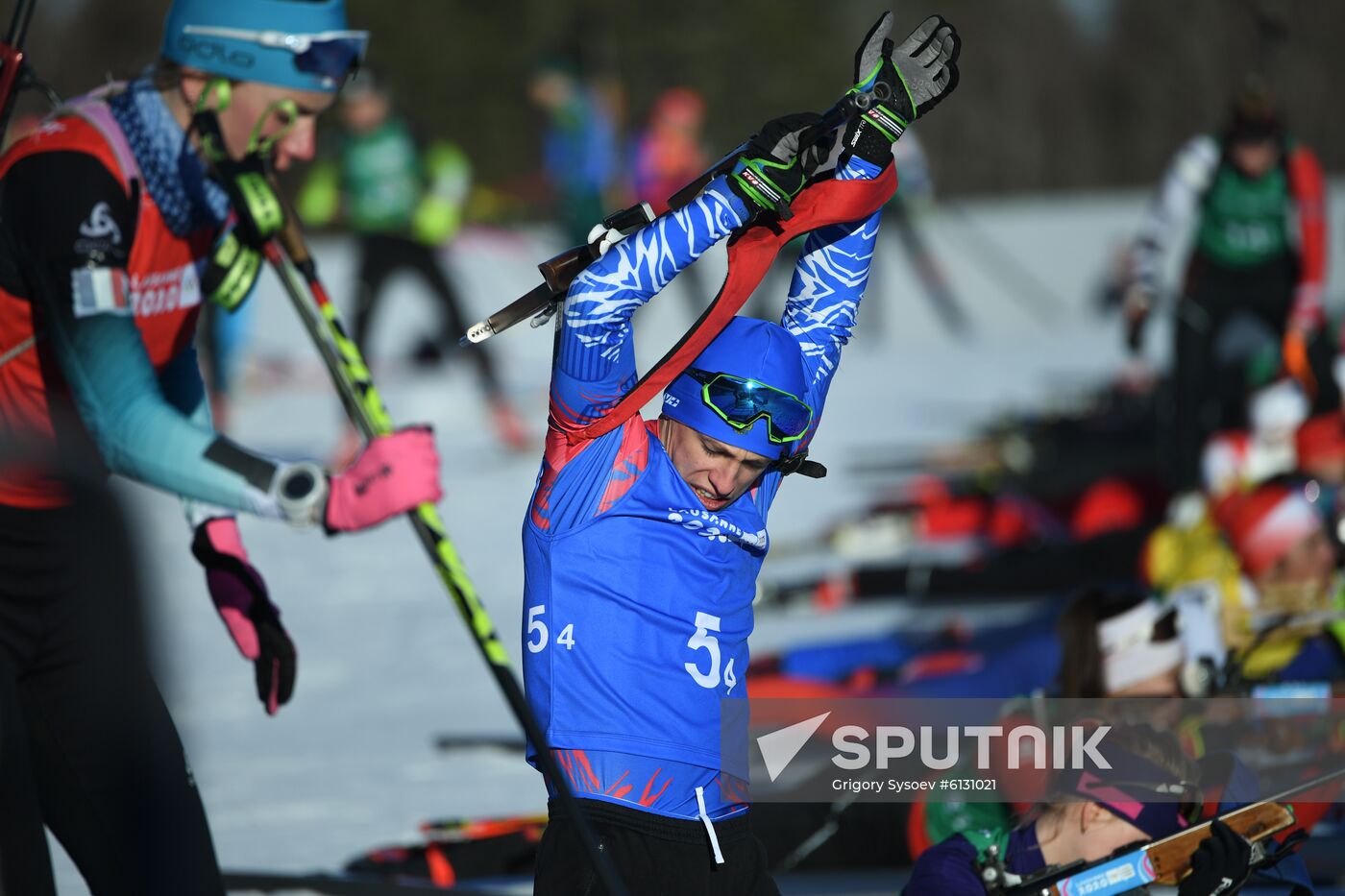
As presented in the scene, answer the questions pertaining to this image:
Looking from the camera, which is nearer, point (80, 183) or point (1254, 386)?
point (80, 183)

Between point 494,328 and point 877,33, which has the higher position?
point 877,33

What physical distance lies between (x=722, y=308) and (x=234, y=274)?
1002 mm

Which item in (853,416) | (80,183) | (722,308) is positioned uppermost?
(80,183)

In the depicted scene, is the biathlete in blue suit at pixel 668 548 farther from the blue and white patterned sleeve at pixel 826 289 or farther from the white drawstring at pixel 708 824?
the blue and white patterned sleeve at pixel 826 289

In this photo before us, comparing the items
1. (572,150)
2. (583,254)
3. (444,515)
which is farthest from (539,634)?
(572,150)

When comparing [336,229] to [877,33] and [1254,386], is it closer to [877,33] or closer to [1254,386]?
[1254,386]

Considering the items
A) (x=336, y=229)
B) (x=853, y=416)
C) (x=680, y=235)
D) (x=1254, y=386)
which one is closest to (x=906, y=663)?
(x=1254, y=386)

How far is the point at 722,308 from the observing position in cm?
258

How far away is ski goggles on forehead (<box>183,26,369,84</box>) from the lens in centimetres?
294

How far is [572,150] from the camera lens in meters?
12.7

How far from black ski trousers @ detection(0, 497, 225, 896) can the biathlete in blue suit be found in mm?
551

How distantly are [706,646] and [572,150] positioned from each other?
34.4ft

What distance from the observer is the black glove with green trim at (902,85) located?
259 centimetres

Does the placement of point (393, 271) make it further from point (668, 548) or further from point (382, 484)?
point (668, 548)
